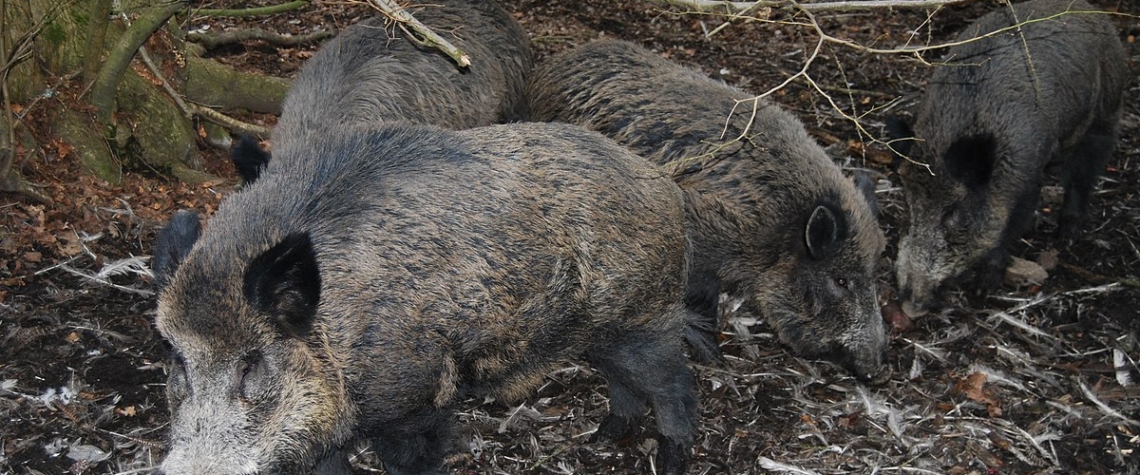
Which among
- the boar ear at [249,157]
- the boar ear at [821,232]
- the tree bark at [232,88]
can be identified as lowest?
the boar ear at [821,232]

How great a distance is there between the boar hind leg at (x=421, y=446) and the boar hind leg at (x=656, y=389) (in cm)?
76

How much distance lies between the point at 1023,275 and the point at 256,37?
5697 mm

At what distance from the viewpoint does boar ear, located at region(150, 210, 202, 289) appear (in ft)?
12.2

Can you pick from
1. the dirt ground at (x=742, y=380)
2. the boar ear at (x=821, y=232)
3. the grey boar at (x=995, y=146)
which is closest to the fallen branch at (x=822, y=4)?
the dirt ground at (x=742, y=380)

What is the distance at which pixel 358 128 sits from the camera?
4.29 meters

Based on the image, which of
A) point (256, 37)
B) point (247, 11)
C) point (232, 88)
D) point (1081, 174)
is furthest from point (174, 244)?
point (1081, 174)

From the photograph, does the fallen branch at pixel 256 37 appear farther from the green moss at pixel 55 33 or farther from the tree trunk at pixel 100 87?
the green moss at pixel 55 33

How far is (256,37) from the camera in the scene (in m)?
7.89

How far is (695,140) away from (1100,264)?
9.99ft

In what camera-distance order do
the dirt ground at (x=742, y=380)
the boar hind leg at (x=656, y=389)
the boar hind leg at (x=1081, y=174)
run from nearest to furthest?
the boar hind leg at (x=656, y=389), the dirt ground at (x=742, y=380), the boar hind leg at (x=1081, y=174)

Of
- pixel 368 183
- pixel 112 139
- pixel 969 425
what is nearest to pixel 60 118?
pixel 112 139

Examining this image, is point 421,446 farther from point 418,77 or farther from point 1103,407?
point 1103,407

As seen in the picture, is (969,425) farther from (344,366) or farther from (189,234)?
(189,234)

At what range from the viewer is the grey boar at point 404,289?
351 cm
